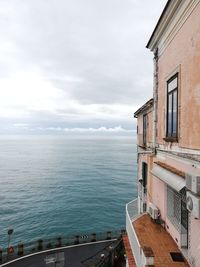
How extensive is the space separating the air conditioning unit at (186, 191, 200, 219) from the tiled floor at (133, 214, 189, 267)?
8.98ft

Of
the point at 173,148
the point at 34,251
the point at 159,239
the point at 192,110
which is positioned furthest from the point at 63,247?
the point at 192,110

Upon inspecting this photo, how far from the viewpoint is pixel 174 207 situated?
9516 mm

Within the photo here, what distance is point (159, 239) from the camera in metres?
9.45

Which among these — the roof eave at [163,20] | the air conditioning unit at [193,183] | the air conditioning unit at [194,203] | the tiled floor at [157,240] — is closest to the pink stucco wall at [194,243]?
the tiled floor at [157,240]

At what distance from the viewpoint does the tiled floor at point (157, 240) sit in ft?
25.6

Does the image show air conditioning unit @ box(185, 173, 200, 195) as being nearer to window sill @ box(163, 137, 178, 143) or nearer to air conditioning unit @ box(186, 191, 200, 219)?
air conditioning unit @ box(186, 191, 200, 219)

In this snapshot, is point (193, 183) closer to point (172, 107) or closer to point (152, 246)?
point (152, 246)

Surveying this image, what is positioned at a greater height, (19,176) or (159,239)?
(159,239)

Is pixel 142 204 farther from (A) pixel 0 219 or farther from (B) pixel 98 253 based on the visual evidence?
(A) pixel 0 219

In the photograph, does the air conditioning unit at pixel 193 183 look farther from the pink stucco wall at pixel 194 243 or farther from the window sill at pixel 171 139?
the window sill at pixel 171 139

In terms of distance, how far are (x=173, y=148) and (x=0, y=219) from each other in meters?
36.4

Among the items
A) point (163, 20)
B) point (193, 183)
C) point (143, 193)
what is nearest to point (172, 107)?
point (163, 20)

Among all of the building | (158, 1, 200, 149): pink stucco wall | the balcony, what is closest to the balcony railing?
the building

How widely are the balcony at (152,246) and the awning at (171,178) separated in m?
2.30
